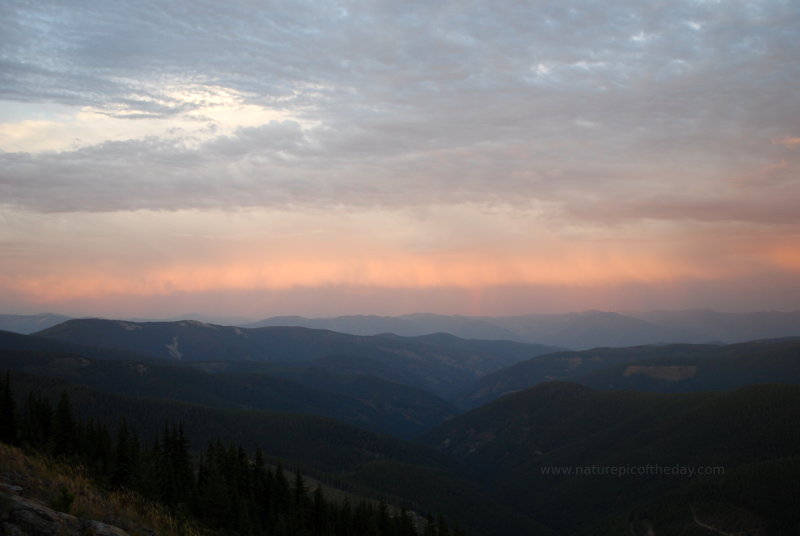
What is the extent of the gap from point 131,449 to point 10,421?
11.8m

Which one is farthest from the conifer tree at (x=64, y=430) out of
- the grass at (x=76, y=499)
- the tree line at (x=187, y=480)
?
the grass at (x=76, y=499)

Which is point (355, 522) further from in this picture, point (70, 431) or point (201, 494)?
point (70, 431)

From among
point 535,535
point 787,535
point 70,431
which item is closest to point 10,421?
point 70,431

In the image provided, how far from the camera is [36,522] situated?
20000 mm

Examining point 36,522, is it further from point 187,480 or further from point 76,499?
point 187,480

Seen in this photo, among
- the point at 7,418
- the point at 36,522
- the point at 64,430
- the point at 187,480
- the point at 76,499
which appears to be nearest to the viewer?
the point at 36,522

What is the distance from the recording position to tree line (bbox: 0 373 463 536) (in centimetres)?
5012

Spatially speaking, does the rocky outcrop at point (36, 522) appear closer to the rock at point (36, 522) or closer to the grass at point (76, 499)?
the rock at point (36, 522)

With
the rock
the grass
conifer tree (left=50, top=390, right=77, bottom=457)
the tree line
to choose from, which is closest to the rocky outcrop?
the rock

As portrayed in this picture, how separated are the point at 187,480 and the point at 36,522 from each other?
4984 centimetres

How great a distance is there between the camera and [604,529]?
16925 centimetres

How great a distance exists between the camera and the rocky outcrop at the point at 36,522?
762 inches

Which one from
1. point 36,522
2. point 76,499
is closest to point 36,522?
point 36,522

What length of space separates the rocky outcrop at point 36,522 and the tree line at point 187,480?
2234 centimetres
